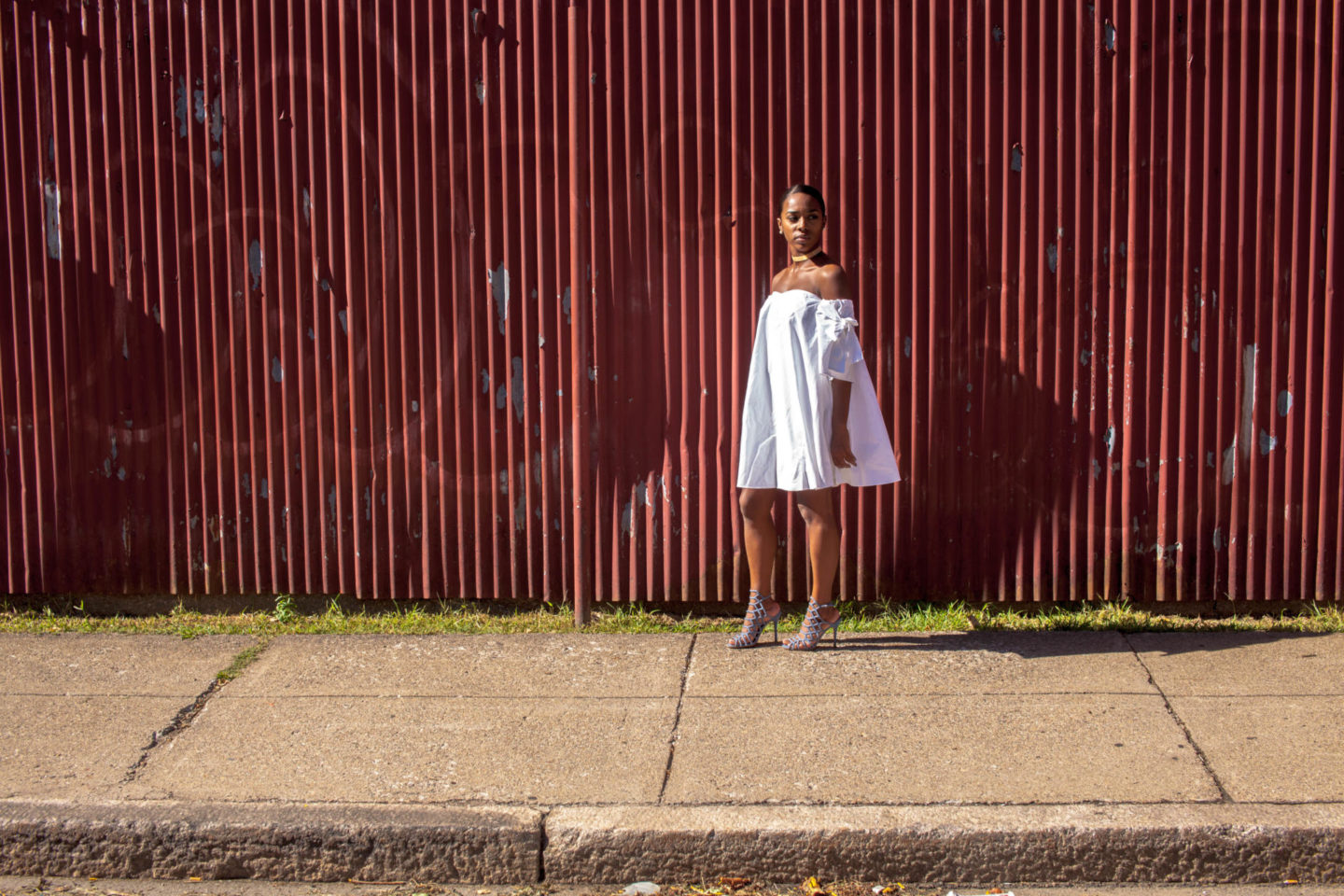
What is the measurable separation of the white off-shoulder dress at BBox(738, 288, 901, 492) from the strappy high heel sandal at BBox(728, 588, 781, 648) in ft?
1.56

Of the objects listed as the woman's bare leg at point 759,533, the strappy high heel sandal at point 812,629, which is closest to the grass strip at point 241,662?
the woman's bare leg at point 759,533

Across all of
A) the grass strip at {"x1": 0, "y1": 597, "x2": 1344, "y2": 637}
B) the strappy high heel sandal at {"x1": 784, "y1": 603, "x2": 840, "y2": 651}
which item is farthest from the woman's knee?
the grass strip at {"x1": 0, "y1": 597, "x2": 1344, "y2": 637}

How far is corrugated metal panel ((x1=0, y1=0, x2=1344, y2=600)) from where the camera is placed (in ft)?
16.1

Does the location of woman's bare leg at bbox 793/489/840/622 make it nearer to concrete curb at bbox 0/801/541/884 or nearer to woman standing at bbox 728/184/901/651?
woman standing at bbox 728/184/901/651

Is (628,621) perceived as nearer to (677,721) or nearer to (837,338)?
(677,721)

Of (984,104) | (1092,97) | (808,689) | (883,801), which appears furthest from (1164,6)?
(883,801)

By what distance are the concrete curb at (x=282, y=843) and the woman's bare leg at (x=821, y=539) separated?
173 cm

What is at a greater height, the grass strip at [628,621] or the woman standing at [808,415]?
the woman standing at [808,415]

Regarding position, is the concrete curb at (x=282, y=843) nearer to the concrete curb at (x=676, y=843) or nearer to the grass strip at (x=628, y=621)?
the concrete curb at (x=676, y=843)

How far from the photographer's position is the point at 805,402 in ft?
14.8

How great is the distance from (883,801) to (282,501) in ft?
9.89

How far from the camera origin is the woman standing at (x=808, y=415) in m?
4.49

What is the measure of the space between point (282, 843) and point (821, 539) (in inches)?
87.7

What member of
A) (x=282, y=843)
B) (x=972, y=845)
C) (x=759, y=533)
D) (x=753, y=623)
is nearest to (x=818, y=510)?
(x=759, y=533)
